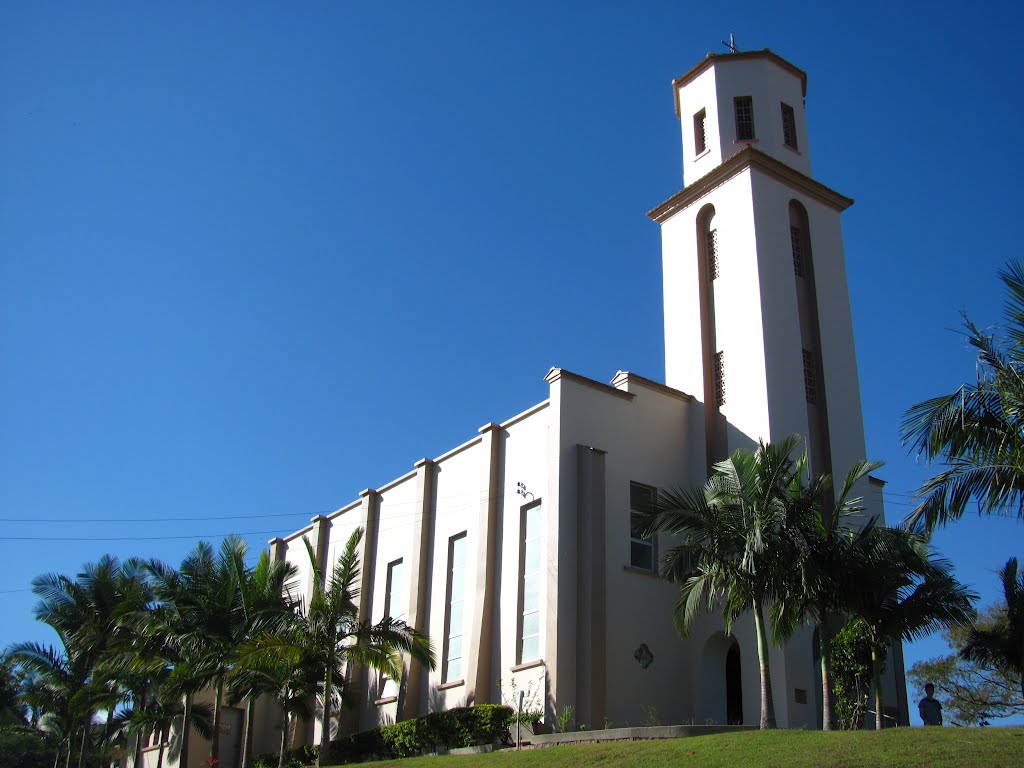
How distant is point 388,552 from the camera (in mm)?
31266

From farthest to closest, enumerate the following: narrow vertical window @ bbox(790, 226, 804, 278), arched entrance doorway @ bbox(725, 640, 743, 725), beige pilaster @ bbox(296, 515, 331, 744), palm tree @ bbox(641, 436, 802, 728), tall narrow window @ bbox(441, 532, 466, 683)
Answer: beige pilaster @ bbox(296, 515, 331, 744), narrow vertical window @ bbox(790, 226, 804, 278), tall narrow window @ bbox(441, 532, 466, 683), arched entrance doorway @ bbox(725, 640, 743, 725), palm tree @ bbox(641, 436, 802, 728)

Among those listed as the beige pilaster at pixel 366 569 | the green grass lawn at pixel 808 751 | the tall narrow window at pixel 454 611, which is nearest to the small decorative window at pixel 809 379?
the tall narrow window at pixel 454 611

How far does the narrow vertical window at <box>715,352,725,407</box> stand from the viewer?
26281 millimetres

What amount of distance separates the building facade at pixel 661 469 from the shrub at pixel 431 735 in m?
1.13

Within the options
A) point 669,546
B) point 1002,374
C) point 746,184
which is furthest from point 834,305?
point 1002,374

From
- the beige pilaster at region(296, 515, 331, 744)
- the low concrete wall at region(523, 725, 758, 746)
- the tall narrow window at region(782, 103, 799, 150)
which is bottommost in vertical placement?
the low concrete wall at region(523, 725, 758, 746)

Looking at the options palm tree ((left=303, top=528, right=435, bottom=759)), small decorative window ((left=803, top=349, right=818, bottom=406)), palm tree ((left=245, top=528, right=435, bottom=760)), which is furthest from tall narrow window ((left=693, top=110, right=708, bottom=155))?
palm tree ((left=303, top=528, right=435, bottom=759))

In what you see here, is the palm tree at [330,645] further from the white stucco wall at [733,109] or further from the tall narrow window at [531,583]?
the white stucco wall at [733,109]

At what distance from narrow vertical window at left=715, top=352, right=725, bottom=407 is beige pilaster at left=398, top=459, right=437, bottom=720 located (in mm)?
8588

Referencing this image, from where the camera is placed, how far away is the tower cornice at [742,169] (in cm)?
2752

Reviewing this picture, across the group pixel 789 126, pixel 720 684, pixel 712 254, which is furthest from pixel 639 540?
pixel 789 126

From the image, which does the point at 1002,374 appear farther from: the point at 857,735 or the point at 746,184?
the point at 746,184

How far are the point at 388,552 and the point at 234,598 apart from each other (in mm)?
5220

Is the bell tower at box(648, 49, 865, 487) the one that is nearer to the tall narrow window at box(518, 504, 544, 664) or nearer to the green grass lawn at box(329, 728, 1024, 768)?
the tall narrow window at box(518, 504, 544, 664)
